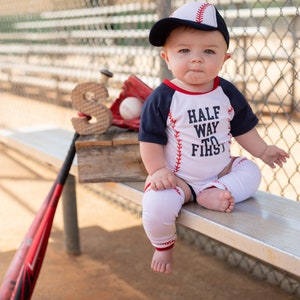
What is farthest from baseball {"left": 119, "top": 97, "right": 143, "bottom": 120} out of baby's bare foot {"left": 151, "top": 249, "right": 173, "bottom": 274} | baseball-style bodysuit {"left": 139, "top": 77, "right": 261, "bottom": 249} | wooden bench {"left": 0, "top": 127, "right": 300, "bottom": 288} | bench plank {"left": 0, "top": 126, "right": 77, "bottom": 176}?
baby's bare foot {"left": 151, "top": 249, "right": 173, "bottom": 274}

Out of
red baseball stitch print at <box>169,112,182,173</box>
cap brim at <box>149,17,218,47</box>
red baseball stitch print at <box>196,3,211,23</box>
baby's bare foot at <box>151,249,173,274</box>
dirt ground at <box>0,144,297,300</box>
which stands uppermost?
red baseball stitch print at <box>196,3,211,23</box>

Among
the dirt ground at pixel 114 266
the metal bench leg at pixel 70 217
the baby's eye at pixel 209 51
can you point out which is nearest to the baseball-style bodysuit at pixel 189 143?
the baby's eye at pixel 209 51

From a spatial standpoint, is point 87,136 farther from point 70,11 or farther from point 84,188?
point 70,11

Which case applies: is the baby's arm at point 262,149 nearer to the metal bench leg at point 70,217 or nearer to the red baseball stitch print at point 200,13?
the red baseball stitch print at point 200,13

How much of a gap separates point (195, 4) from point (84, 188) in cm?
269

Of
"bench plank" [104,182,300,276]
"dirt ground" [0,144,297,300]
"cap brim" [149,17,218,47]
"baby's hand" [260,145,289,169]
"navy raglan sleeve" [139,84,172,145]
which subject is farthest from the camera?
"dirt ground" [0,144,297,300]

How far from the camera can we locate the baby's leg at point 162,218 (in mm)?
1690

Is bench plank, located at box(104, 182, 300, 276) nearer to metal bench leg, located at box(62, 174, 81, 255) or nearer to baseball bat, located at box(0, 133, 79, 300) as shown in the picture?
baseball bat, located at box(0, 133, 79, 300)

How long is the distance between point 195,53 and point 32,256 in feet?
3.64

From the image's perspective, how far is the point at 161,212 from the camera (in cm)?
169

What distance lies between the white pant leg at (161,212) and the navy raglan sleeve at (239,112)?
1.06ft

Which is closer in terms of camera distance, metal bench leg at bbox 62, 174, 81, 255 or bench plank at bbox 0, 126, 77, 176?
bench plank at bbox 0, 126, 77, 176

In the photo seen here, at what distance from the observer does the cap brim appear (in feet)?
5.40

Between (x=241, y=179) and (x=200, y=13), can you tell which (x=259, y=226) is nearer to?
(x=241, y=179)
